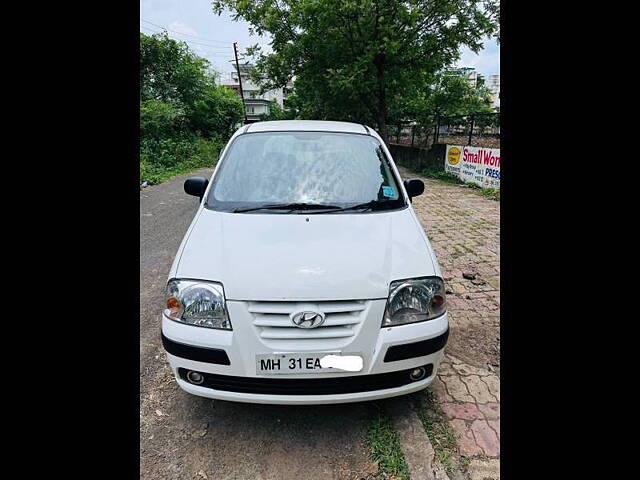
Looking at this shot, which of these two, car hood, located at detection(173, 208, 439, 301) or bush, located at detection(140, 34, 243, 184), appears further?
bush, located at detection(140, 34, 243, 184)

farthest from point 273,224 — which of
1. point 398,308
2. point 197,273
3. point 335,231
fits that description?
point 398,308

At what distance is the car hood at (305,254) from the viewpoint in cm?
180

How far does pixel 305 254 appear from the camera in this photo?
1.97 metres

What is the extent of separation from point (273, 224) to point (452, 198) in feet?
24.0

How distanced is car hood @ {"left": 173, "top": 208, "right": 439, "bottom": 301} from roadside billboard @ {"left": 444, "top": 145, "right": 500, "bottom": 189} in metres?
7.70

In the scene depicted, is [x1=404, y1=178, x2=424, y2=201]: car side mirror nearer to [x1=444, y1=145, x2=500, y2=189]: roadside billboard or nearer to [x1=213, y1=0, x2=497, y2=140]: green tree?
[x1=444, y1=145, x2=500, y2=189]: roadside billboard

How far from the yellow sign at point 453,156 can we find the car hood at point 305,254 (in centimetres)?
954

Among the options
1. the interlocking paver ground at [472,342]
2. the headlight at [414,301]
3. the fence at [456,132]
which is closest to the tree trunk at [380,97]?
the fence at [456,132]

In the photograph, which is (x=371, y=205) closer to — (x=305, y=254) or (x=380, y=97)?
(x=305, y=254)

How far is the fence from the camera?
9594 mm

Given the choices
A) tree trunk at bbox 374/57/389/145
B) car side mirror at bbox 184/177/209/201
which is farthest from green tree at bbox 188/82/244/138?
car side mirror at bbox 184/177/209/201

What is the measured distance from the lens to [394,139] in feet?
55.3
